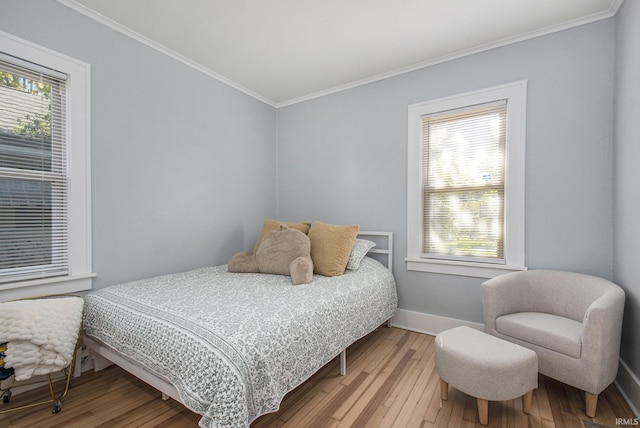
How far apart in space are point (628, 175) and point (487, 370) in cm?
154

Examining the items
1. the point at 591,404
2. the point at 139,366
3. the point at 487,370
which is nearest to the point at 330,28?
the point at 487,370

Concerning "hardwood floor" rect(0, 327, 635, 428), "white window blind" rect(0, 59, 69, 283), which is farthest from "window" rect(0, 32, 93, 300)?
"hardwood floor" rect(0, 327, 635, 428)

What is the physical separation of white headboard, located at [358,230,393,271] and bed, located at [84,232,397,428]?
25.0 inches

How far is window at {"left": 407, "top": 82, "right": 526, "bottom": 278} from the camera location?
2387 mm

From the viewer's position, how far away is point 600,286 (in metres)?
1.86

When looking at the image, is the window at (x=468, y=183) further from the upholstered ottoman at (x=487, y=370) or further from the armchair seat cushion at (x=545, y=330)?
the upholstered ottoman at (x=487, y=370)

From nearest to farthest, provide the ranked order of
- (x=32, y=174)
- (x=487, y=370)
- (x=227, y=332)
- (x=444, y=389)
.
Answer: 1. (x=227, y=332)
2. (x=487, y=370)
3. (x=444, y=389)
4. (x=32, y=174)

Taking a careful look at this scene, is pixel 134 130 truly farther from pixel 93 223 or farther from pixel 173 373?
pixel 173 373

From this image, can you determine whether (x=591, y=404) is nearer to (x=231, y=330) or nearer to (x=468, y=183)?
(x=468, y=183)

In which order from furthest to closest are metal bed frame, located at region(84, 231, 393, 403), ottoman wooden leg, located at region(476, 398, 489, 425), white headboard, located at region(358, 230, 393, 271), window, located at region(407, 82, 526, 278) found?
white headboard, located at region(358, 230, 393, 271) < window, located at region(407, 82, 526, 278) < ottoman wooden leg, located at region(476, 398, 489, 425) < metal bed frame, located at region(84, 231, 393, 403)

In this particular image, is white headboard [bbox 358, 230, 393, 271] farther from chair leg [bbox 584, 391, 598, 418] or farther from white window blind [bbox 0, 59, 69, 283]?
white window blind [bbox 0, 59, 69, 283]

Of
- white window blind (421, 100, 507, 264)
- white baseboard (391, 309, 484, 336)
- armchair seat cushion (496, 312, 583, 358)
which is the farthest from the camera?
white baseboard (391, 309, 484, 336)

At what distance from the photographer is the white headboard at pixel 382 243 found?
2.96 meters

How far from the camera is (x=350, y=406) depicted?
67.6 inches
